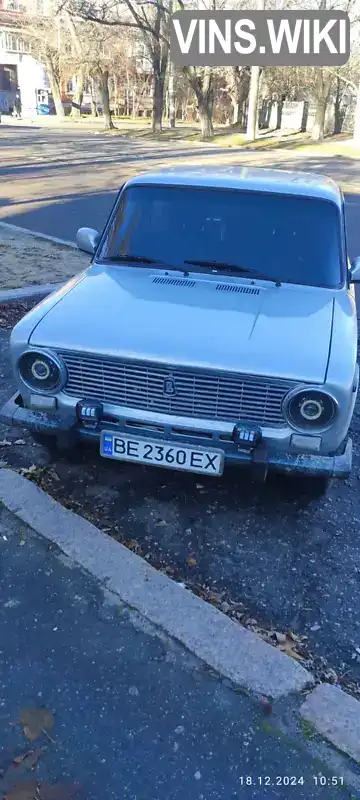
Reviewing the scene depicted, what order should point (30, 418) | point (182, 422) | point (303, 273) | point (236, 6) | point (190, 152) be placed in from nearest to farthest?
point (182, 422) → point (30, 418) → point (303, 273) → point (190, 152) → point (236, 6)

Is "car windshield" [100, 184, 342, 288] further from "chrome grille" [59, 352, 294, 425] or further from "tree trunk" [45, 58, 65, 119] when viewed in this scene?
"tree trunk" [45, 58, 65, 119]

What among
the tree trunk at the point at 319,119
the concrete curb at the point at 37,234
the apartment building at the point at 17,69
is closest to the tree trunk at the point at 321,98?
the tree trunk at the point at 319,119

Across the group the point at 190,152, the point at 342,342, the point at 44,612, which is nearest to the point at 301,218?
the point at 342,342

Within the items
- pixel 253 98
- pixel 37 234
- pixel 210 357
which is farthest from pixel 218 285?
pixel 253 98

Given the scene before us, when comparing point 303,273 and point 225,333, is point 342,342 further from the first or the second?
point 303,273

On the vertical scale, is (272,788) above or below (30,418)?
below

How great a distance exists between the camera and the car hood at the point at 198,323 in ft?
10.4

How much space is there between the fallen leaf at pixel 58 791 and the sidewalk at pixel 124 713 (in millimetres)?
13

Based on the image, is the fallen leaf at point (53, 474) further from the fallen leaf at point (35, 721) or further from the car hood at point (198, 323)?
the fallen leaf at point (35, 721)

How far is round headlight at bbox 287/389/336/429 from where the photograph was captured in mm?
3086

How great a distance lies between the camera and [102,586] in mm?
3033

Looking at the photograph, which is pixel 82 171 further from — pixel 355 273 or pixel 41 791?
pixel 41 791

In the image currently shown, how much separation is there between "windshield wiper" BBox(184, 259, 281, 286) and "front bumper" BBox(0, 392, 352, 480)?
125cm

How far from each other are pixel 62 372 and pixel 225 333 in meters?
0.91
